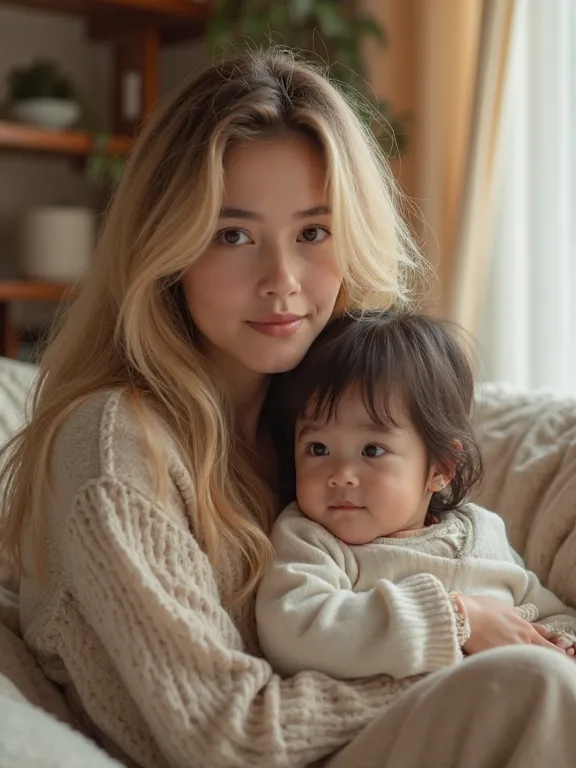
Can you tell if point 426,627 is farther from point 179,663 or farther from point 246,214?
point 246,214

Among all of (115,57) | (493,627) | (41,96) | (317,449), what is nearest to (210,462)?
(317,449)

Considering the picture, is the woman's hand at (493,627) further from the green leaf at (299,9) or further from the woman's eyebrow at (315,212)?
the green leaf at (299,9)

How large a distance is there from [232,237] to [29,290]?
7.02 feet

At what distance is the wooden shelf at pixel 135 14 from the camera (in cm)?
364

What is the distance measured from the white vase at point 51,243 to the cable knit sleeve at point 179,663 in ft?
7.61

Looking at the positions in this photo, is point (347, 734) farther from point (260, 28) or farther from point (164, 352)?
point (260, 28)

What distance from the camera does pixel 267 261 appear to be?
1469 mm

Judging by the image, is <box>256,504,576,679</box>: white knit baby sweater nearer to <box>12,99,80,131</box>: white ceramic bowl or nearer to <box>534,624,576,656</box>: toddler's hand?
<box>534,624,576,656</box>: toddler's hand

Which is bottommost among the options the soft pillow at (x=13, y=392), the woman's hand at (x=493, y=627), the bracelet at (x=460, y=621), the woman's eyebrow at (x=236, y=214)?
the woman's hand at (x=493, y=627)

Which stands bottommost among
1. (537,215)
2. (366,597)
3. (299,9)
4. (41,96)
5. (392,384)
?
(366,597)

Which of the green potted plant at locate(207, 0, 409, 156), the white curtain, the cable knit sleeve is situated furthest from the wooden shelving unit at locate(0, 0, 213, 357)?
the cable knit sleeve

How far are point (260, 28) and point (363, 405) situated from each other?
2.03 m

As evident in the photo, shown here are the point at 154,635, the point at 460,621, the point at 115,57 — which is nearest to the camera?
the point at 154,635

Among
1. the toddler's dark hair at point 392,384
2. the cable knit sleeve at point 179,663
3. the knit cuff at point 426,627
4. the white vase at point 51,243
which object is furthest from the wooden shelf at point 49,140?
the knit cuff at point 426,627
